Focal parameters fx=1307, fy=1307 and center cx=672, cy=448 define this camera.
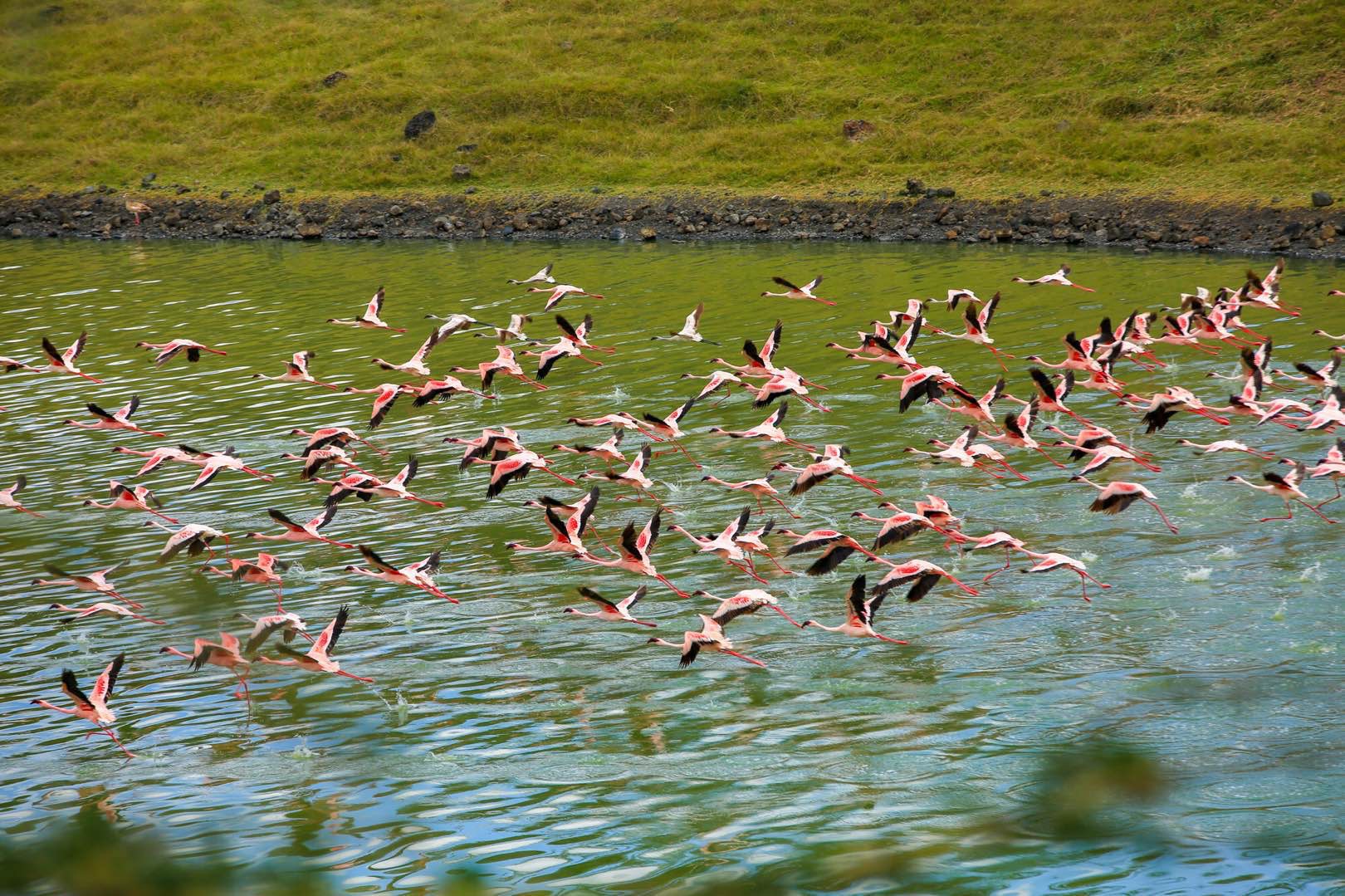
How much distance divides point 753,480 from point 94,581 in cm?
651

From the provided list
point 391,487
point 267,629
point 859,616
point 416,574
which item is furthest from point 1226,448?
point 267,629

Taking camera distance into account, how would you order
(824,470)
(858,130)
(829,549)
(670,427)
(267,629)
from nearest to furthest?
(267,629)
(829,549)
(824,470)
(670,427)
(858,130)

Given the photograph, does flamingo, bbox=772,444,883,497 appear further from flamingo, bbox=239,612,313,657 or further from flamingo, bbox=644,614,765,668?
flamingo, bbox=239,612,313,657

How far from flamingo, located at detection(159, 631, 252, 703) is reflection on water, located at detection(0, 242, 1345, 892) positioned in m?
0.20

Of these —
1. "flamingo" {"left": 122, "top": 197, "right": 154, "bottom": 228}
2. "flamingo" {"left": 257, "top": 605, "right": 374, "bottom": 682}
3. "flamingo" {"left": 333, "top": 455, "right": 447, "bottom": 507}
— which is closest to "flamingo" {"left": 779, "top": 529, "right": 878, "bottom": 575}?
"flamingo" {"left": 257, "top": 605, "right": 374, "bottom": 682}

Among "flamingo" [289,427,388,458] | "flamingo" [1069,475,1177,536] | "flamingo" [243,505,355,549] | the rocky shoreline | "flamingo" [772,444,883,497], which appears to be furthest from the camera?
the rocky shoreline

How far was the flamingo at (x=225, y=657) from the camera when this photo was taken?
8422 mm

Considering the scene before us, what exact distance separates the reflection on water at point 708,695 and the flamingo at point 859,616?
0.53ft

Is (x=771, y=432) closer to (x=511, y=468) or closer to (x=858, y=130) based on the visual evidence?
(x=511, y=468)

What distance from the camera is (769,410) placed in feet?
58.4

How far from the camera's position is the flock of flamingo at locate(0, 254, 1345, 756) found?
1026 centimetres

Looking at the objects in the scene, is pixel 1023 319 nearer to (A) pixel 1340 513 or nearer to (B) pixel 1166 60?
(A) pixel 1340 513

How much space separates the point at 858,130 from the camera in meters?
37.8

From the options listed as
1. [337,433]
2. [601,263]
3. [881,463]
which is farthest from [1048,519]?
[601,263]
